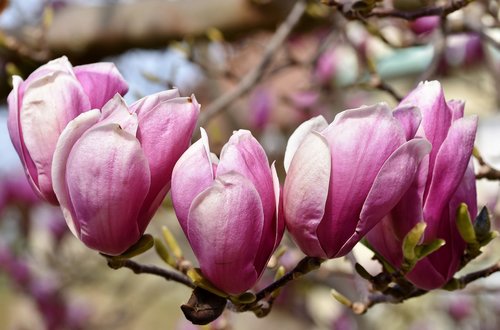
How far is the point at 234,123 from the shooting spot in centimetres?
240

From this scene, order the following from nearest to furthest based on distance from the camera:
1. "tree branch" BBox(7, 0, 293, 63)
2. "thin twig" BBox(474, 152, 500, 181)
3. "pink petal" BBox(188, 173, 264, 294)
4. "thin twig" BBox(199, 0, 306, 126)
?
"pink petal" BBox(188, 173, 264, 294) < "thin twig" BBox(474, 152, 500, 181) < "thin twig" BBox(199, 0, 306, 126) < "tree branch" BBox(7, 0, 293, 63)

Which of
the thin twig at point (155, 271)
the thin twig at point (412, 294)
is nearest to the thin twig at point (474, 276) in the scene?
the thin twig at point (412, 294)

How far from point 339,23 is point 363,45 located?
0.66 metres

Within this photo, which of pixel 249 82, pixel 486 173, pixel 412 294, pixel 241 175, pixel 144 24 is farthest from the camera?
pixel 144 24

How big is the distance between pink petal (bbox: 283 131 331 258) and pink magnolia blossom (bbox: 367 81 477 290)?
7 centimetres

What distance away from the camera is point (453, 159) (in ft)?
1.63

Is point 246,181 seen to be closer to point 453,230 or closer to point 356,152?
point 356,152

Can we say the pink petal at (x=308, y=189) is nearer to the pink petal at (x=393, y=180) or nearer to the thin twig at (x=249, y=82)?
the pink petal at (x=393, y=180)

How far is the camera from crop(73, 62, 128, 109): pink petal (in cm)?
54

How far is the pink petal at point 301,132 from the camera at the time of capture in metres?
0.51

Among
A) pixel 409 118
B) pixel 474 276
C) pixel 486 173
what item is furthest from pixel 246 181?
pixel 486 173

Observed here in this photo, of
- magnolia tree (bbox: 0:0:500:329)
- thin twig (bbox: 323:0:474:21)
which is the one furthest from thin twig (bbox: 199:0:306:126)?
magnolia tree (bbox: 0:0:500:329)

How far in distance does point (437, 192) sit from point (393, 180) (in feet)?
0.19

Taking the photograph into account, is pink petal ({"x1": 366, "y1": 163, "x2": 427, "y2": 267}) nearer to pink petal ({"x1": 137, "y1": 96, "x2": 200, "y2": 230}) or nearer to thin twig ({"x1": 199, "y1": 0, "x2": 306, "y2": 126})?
pink petal ({"x1": 137, "y1": 96, "x2": 200, "y2": 230})
